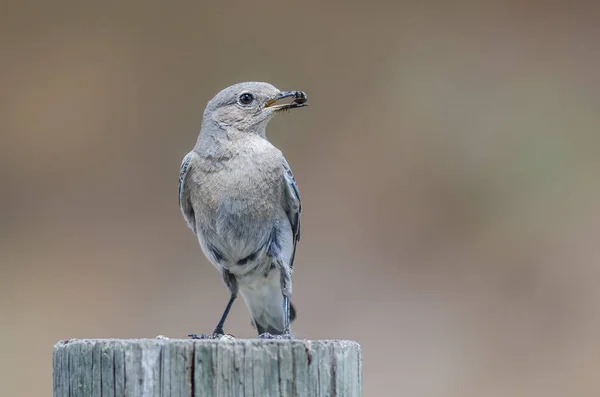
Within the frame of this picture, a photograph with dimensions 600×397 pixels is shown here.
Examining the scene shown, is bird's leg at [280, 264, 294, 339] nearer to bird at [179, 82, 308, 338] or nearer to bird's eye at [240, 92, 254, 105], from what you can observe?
bird at [179, 82, 308, 338]

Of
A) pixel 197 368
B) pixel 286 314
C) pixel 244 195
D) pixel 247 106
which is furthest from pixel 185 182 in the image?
pixel 197 368

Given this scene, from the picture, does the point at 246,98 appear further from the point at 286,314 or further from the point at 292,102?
the point at 286,314

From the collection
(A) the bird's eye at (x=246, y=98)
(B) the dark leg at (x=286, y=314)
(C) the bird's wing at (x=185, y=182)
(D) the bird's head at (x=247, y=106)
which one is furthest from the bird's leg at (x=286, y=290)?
(A) the bird's eye at (x=246, y=98)

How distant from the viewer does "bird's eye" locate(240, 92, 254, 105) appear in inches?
207

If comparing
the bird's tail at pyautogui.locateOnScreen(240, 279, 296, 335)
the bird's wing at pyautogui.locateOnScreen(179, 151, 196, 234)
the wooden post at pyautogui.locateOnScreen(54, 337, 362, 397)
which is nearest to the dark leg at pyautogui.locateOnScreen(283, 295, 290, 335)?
the bird's tail at pyautogui.locateOnScreen(240, 279, 296, 335)

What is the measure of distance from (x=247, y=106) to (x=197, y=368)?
2623mm

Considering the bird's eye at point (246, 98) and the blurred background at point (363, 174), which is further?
the blurred background at point (363, 174)

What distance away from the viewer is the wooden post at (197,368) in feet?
9.45

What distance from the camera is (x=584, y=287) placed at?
26.6ft

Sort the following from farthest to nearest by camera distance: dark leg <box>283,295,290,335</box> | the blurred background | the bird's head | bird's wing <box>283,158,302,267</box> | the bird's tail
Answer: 1. the blurred background
2. the bird's tail
3. the bird's head
4. bird's wing <box>283,158,302,267</box>
5. dark leg <box>283,295,290,335</box>

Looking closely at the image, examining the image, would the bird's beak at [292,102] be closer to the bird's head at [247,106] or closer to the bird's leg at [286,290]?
the bird's head at [247,106]

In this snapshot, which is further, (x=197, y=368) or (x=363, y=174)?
(x=363, y=174)

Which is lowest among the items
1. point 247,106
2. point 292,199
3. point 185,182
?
point 292,199

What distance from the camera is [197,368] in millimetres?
2885
